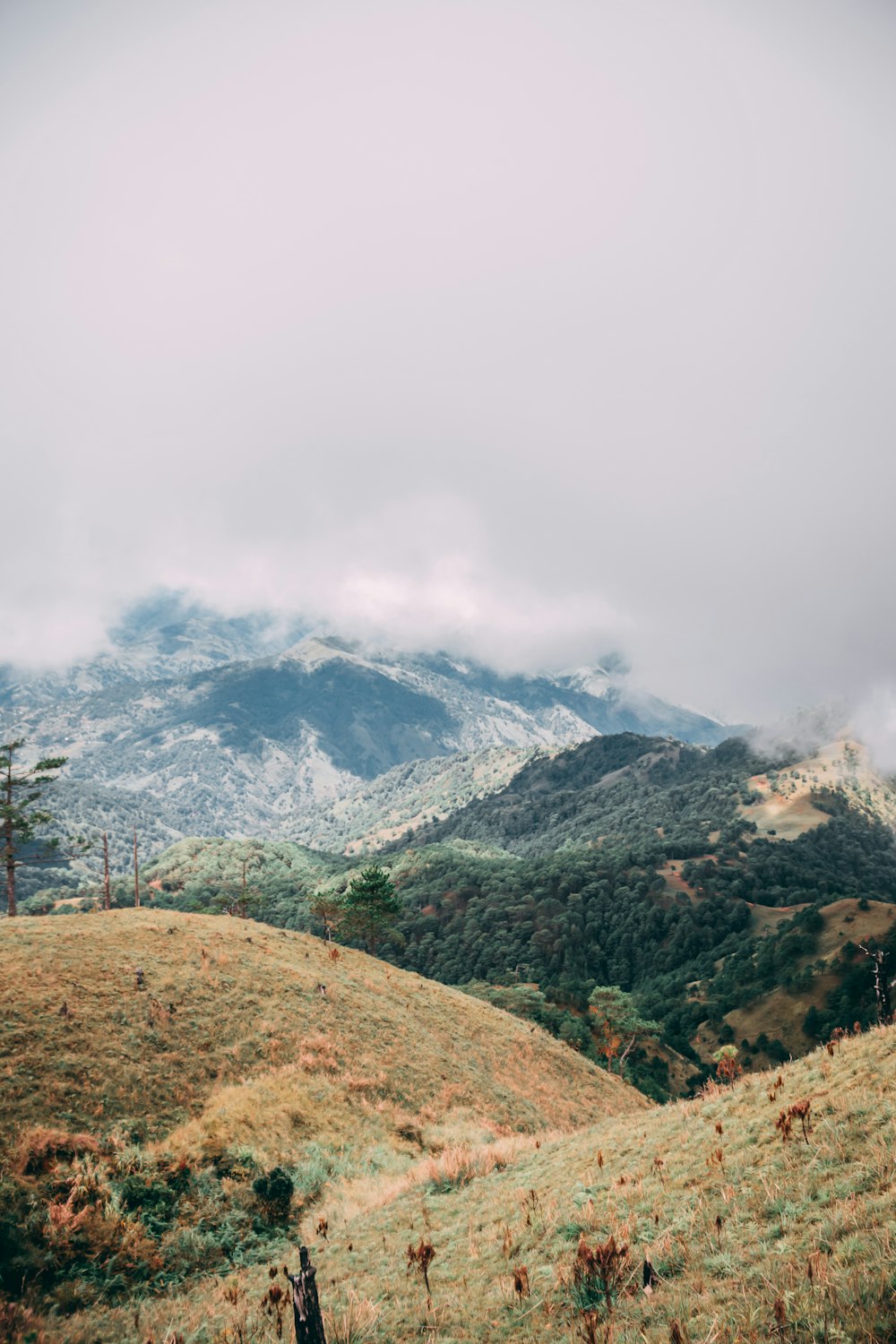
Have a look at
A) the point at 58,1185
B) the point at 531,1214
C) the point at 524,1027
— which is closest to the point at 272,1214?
the point at 58,1185

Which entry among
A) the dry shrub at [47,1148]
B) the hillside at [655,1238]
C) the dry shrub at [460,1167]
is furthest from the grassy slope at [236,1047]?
the hillside at [655,1238]

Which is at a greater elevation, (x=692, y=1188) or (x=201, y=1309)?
(x=692, y=1188)

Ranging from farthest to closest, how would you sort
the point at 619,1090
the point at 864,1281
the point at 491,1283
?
the point at 619,1090, the point at 491,1283, the point at 864,1281

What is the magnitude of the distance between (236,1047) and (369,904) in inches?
1919

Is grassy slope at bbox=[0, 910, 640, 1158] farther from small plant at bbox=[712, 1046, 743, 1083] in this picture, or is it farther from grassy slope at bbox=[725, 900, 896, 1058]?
grassy slope at bbox=[725, 900, 896, 1058]

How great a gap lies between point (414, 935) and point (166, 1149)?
175 m

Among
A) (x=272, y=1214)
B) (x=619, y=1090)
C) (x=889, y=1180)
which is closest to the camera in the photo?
(x=889, y=1180)

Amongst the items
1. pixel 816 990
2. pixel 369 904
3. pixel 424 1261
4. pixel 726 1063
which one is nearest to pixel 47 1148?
pixel 424 1261

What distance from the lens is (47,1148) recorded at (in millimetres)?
16750

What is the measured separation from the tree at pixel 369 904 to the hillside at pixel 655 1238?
5844cm

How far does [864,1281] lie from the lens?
269 inches

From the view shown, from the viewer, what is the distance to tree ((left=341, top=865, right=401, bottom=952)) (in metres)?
73.4

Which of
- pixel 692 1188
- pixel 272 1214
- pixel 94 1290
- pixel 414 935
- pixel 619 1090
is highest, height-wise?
pixel 692 1188

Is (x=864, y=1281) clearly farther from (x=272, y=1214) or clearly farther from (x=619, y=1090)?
(x=619, y=1090)
